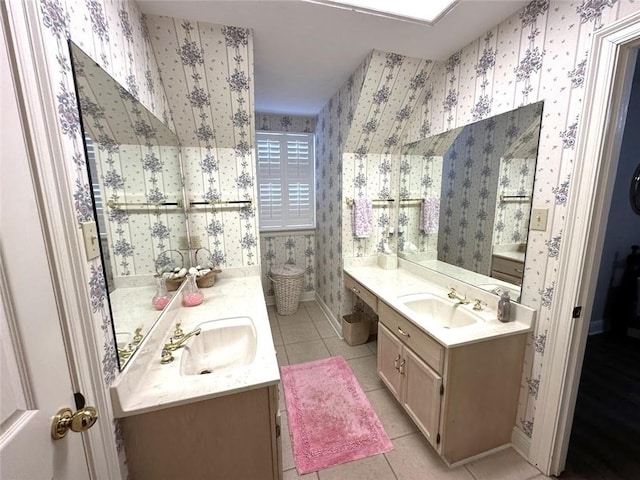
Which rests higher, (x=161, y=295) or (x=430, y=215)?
(x=430, y=215)

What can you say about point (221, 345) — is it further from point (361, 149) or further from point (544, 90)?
point (544, 90)

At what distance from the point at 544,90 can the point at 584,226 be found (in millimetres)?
706

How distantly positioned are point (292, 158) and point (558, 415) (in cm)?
326

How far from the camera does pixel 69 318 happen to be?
68 cm

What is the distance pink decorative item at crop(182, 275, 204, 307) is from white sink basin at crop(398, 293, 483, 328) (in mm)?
1344

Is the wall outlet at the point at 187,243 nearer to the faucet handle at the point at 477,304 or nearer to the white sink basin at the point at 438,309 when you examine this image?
the white sink basin at the point at 438,309

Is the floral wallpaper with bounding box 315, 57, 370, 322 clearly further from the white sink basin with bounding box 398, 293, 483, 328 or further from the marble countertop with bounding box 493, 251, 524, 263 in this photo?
the marble countertop with bounding box 493, 251, 524, 263

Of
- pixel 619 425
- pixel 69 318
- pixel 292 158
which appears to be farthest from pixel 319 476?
pixel 292 158

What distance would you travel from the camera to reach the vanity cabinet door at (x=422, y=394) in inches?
54.7

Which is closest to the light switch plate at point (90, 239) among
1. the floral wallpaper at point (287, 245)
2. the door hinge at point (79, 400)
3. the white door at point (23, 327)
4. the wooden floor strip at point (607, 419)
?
the white door at point (23, 327)

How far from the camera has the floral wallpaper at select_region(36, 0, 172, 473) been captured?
2.25ft

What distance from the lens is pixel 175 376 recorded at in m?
1.08

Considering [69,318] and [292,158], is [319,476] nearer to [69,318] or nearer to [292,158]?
[69,318]

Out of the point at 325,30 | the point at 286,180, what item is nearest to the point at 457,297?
the point at 325,30
